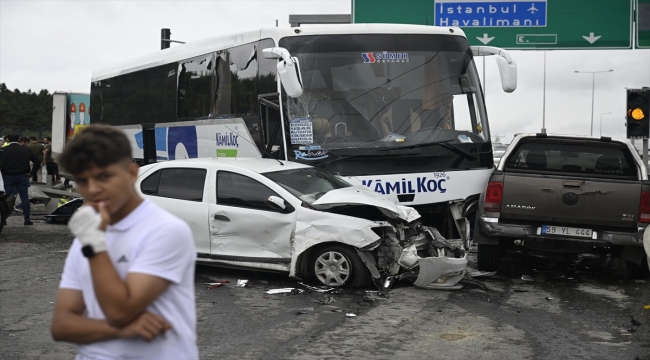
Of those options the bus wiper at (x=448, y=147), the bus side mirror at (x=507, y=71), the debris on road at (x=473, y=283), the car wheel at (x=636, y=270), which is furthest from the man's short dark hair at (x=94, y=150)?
the bus side mirror at (x=507, y=71)

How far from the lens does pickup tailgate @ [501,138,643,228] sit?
11.0m

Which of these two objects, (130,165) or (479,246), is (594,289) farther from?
(130,165)

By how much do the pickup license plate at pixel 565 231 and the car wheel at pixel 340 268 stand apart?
2.55 m

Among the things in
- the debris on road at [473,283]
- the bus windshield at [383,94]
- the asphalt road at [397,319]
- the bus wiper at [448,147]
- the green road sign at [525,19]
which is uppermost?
the green road sign at [525,19]

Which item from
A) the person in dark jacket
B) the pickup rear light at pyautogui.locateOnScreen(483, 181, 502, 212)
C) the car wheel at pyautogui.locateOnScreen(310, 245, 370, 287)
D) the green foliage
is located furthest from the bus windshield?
the green foliage

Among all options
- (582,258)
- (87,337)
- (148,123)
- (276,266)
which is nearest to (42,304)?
(276,266)

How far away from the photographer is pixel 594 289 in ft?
35.6

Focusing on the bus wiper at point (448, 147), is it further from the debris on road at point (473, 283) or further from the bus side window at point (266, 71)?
the debris on road at point (473, 283)

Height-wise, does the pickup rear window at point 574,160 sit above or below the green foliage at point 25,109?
below

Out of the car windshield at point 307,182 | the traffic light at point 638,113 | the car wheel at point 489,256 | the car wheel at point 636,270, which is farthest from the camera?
the traffic light at point 638,113

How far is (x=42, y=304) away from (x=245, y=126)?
5923 millimetres

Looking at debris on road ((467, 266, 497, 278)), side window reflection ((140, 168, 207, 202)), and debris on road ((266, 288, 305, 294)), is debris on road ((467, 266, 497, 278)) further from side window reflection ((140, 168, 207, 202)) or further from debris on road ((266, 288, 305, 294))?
side window reflection ((140, 168, 207, 202))

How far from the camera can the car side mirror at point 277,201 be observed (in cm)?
1036

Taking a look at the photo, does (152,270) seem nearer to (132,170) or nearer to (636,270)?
(132,170)
